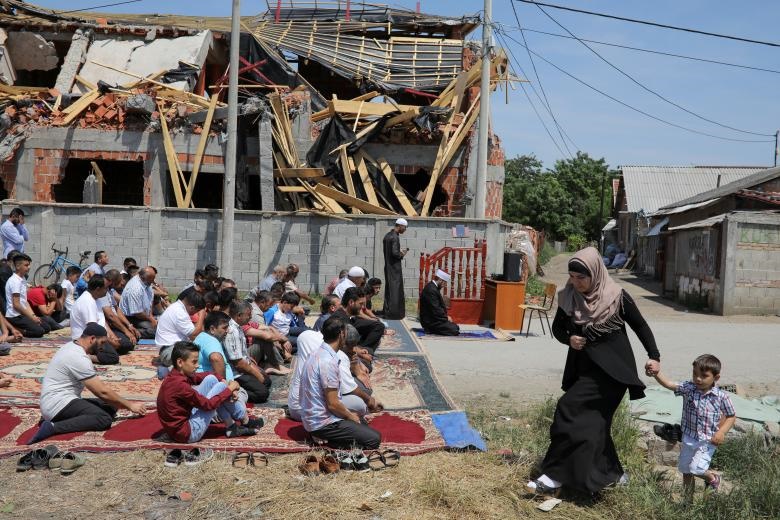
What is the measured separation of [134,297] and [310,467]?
20.7 feet

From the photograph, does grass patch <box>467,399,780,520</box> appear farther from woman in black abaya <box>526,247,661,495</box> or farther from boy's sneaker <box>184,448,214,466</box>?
boy's sneaker <box>184,448,214,466</box>

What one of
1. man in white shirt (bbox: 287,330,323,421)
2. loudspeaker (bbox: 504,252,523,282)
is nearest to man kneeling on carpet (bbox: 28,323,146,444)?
man in white shirt (bbox: 287,330,323,421)

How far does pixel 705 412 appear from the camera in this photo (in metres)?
5.21

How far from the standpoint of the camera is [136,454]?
5.84 metres

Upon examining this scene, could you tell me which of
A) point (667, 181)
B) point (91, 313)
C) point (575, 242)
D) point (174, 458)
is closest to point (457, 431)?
point (174, 458)

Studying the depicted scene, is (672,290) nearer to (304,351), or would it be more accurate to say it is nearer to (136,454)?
(304,351)

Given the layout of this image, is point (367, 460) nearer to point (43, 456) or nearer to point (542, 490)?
point (542, 490)

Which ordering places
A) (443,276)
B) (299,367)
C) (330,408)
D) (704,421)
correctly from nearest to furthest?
1. (704,421)
2. (330,408)
3. (299,367)
4. (443,276)

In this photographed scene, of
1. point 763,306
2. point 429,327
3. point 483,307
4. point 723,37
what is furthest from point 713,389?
point 763,306

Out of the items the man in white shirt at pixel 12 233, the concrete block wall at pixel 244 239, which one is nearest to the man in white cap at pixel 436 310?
the concrete block wall at pixel 244 239

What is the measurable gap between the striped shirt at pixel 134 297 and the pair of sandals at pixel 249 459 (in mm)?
5704

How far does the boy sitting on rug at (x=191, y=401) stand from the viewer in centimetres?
595

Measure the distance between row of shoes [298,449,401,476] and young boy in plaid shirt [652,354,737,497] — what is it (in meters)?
2.08

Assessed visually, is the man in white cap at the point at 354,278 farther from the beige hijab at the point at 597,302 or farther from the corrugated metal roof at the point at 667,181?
the corrugated metal roof at the point at 667,181
